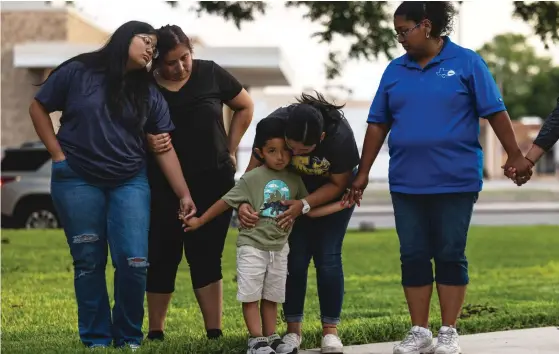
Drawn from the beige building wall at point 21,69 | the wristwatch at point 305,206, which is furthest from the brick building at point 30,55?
the wristwatch at point 305,206

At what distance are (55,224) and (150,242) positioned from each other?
1259 cm

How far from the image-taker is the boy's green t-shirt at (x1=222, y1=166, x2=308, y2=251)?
5.31 m

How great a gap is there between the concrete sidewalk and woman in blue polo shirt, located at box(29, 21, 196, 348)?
1.11 metres

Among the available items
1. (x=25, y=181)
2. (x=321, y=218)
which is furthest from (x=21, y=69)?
(x=321, y=218)

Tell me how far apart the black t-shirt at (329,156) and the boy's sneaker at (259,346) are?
93 cm

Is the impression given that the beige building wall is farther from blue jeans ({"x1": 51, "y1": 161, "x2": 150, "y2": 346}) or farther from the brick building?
blue jeans ({"x1": 51, "y1": 161, "x2": 150, "y2": 346})

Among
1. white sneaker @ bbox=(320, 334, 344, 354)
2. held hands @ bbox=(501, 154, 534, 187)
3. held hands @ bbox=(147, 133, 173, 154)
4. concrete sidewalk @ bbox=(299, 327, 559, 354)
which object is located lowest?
concrete sidewalk @ bbox=(299, 327, 559, 354)

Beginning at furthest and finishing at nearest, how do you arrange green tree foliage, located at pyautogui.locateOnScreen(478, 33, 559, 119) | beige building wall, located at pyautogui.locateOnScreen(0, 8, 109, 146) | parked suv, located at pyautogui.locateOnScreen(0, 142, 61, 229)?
green tree foliage, located at pyautogui.locateOnScreen(478, 33, 559, 119) < beige building wall, located at pyautogui.locateOnScreen(0, 8, 109, 146) < parked suv, located at pyautogui.locateOnScreen(0, 142, 61, 229)

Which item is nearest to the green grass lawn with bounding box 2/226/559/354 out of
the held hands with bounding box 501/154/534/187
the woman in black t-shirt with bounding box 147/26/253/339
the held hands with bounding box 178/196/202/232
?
the woman in black t-shirt with bounding box 147/26/253/339

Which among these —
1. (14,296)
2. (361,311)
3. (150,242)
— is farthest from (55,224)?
(150,242)

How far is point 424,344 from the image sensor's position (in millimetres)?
5426

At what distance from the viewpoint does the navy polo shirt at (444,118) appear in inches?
206

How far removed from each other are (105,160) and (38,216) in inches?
516

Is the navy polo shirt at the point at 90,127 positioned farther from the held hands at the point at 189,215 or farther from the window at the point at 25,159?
the window at the point at 25,159
